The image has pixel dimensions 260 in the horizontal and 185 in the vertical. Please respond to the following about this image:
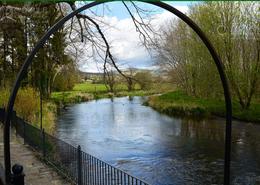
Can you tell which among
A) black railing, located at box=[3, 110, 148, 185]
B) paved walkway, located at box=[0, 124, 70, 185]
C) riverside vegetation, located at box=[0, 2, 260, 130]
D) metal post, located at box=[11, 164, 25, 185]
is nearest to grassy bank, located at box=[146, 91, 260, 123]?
riverside vegetation, located at box=[0, 2, 260, 130]

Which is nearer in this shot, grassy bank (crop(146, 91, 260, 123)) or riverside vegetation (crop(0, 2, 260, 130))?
riverside vegetation (crop(0, 2, 260, 130))

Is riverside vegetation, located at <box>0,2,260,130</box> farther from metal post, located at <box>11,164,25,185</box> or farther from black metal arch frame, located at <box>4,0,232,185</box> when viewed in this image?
metal post, located at <box>11,164,25,185</box>

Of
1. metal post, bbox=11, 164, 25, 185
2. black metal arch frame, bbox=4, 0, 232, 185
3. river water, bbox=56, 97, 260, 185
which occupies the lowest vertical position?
river water, bbox=56, 97, 260, 185

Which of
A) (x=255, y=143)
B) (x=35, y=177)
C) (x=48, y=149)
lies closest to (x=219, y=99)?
(x=255, y=143)

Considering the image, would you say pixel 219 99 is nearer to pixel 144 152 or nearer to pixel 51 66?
pixel 51 66

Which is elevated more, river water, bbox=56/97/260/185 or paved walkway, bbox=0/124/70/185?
paved walkway, bbox=0/124/70/185

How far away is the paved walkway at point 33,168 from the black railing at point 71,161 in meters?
0.22

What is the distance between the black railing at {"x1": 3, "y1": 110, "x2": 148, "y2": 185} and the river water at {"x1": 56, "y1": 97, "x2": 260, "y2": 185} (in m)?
2.62

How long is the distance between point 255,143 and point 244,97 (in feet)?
35.0

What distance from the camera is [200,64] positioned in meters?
30.9

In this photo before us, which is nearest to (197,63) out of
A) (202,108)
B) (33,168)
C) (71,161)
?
(202,108)

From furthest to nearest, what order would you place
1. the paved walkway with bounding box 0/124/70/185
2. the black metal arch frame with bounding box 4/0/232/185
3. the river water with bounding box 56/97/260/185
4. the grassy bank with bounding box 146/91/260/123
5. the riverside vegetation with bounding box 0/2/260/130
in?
the grassy bank with bounding box 146/91/260/123 < the riverside vegetation with bounding box 0/2/260/130 < the river water with bounding box 56/97/260/185 < the paved walkway with bounding box 0/124/70/185 < the black metal arch frame with bounding box 4/0/232/185

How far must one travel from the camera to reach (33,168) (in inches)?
332

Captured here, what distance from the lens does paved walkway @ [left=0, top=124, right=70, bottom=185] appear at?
24.4ft
